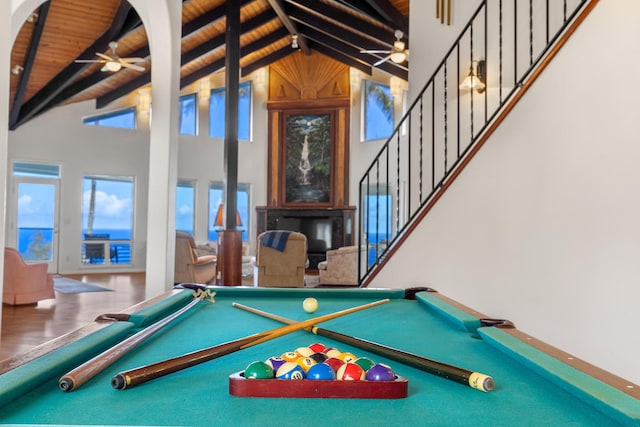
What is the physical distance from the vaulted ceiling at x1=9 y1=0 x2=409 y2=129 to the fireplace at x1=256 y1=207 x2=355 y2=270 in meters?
3.47

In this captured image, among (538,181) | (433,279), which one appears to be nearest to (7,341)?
(433,279)

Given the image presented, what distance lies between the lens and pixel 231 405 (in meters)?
0.99

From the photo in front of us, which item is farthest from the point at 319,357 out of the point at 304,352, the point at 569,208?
the point at 569,208

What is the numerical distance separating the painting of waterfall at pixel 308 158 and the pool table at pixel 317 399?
403 inches

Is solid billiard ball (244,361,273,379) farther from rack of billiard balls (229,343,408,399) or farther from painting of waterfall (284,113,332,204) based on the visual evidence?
painting of waterfall (284,113,332,204)

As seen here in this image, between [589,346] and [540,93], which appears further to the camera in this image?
[540,93]

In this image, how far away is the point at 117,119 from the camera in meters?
11.1

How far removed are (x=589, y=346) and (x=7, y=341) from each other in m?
4.53

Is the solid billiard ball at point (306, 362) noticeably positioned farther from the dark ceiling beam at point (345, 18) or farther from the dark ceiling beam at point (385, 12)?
the dark ceiling beam at point (345, 18)

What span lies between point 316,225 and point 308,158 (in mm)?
1669

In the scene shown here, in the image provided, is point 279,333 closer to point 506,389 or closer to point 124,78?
point 506,389

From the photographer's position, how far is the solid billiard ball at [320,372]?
1.06 metres

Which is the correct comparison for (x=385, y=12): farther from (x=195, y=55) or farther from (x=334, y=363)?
(x=334, y=363)

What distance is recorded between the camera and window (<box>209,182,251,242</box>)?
11.9 meters
